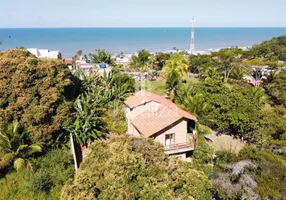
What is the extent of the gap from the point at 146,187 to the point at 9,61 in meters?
13.9

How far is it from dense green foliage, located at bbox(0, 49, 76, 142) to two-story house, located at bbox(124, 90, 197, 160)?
543cm

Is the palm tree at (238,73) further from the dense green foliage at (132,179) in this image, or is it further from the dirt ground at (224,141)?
the dense green foliage at (132,179)

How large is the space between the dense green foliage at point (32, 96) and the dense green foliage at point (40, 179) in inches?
83.6

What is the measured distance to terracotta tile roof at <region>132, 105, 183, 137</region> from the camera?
17.0 meters

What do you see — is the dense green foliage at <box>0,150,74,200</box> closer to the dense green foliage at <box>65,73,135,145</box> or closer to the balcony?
the dense green foliage at <box>65,73,135,145</box>

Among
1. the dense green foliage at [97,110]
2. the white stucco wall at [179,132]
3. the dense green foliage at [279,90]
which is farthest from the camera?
the dense green foliage at [279,90]

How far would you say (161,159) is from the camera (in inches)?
414

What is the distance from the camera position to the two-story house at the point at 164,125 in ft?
56.4

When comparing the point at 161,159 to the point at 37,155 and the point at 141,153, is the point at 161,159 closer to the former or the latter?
the point at 141,153

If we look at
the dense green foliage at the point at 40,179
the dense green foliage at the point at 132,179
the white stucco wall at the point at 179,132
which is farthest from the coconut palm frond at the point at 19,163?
the white stucco wall at the point at 179,132

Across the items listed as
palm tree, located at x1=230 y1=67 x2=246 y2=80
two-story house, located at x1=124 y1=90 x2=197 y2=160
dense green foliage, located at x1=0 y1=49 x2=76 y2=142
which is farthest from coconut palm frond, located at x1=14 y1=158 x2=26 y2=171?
palm tree, located at x1=230 y1=67 x2=246 y2=80

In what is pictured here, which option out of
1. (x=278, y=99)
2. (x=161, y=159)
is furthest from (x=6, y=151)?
(x=278, y=99)

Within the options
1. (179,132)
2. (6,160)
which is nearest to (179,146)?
(179,132)

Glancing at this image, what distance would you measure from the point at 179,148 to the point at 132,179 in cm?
892
